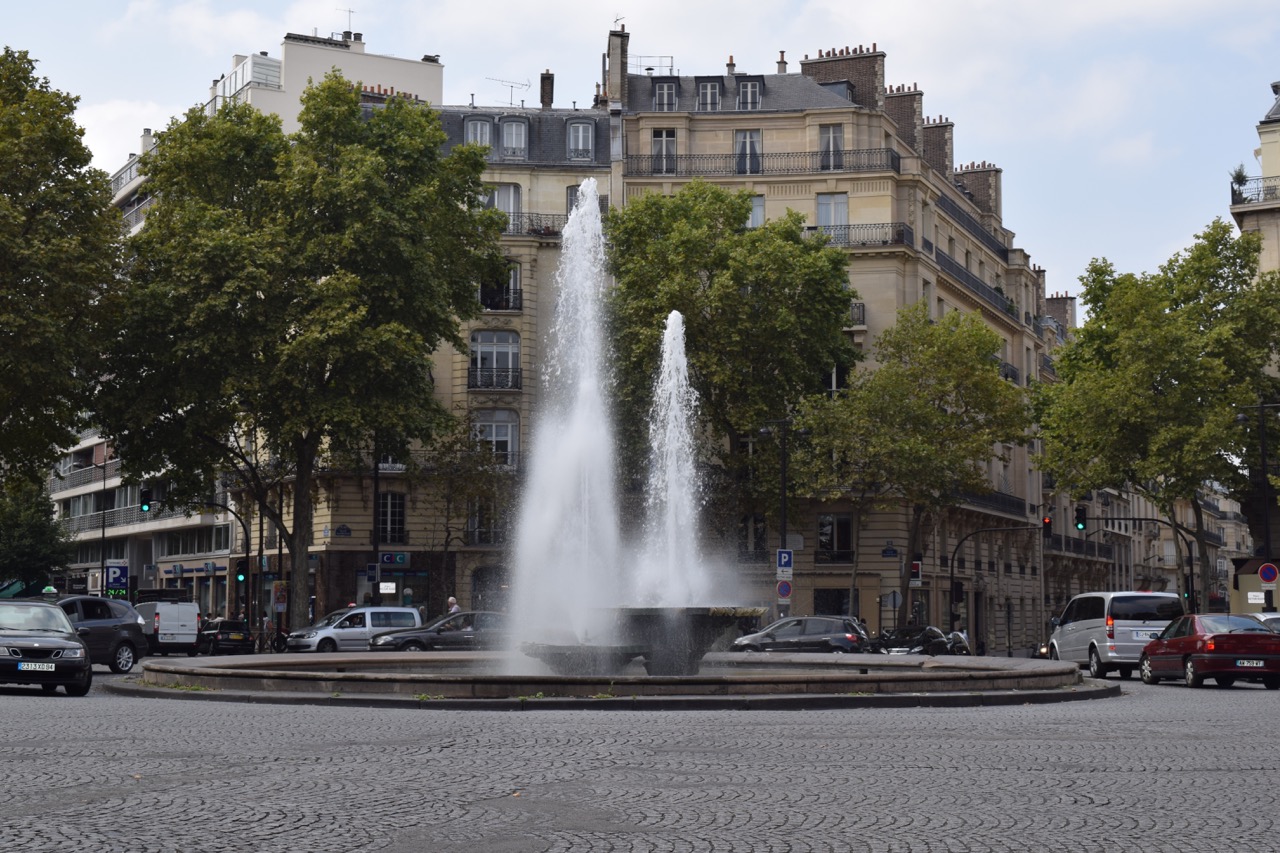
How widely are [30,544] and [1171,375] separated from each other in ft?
192

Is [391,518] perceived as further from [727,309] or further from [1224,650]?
[1224,650]

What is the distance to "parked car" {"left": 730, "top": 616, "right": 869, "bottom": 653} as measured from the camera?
3806cm

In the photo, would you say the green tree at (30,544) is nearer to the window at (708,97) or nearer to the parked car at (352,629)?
the window at (708,97)

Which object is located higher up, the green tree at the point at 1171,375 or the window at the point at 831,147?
the window at the point at 831,147

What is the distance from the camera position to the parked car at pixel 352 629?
→ 4278 centimetres

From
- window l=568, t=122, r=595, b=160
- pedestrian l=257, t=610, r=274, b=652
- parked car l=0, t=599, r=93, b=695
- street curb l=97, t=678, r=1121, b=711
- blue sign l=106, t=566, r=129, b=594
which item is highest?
window l=568, t=122, r=595, b=160

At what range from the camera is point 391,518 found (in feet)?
202

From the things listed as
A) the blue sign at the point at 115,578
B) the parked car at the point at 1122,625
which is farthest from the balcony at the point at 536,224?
the parked car at the point at 1122,625

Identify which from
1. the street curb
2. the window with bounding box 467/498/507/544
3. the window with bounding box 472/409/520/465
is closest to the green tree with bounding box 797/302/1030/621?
the window with bounding box 467/498/507/544

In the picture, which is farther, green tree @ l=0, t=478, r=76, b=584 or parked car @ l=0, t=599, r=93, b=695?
green tree @ l=0, t=478, r=76, b=584

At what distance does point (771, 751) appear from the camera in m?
14.7

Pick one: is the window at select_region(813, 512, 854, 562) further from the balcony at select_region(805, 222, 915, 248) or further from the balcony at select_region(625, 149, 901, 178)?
the balcony at select_region(625, 149, 901, 178)

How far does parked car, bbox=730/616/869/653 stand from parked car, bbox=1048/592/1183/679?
550cm

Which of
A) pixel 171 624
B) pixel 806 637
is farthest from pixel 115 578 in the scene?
pixel 806 637
